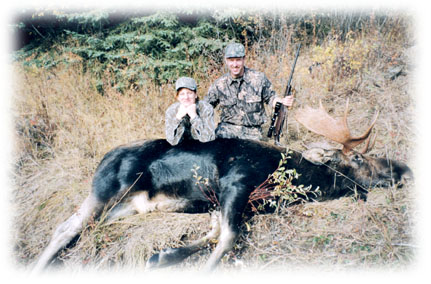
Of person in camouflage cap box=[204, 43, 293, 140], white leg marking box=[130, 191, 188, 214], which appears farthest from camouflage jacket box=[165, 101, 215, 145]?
person in camouflage cap box=[204, 43, 293, 140]

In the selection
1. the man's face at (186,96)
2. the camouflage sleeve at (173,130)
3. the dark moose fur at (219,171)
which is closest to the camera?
the dark moose fur at (219,171)

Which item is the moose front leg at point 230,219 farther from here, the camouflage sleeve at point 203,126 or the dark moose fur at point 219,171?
the camouflage sleeve at point 203,126

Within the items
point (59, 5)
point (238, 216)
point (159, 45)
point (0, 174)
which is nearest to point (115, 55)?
point (159, 45)

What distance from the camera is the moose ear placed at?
3.12m

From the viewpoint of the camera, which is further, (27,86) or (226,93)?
(27,86)

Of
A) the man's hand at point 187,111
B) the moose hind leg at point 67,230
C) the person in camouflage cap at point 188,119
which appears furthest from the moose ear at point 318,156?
the moose hind leg at point 67,230

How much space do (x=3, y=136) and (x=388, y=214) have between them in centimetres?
525

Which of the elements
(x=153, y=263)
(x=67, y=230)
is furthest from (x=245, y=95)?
(x=67, y=230)

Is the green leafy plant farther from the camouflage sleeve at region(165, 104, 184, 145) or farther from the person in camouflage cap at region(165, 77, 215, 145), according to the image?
the camouflage sleeve at region(165, 104, 184, 145)

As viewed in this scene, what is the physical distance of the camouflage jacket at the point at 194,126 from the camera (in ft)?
10.8

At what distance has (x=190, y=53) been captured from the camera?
5.65 metres

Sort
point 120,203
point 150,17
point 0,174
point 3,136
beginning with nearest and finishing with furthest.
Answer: point 120,203
point 0,174
point 3,136
point 150,17

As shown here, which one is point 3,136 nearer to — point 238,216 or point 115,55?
point 115,55

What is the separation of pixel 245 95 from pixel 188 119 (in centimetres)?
122
